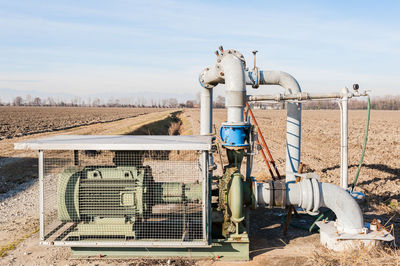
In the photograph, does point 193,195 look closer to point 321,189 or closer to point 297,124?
point 321,189

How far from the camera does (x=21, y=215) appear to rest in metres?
8.99

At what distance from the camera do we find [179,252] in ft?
21.6

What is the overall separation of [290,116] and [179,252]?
4.08 meters

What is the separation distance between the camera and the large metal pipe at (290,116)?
8.28 meters

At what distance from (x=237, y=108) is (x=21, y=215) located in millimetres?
6310

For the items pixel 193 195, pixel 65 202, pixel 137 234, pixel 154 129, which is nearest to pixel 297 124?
pixel 193 195

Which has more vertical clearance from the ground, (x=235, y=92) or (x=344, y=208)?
(x=235, y=92)

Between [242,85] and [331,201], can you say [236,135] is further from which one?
[331,201]

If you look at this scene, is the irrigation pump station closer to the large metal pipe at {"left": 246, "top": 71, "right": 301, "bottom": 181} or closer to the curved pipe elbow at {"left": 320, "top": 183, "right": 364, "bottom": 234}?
the curved pipe elbow at {"left": 320, "top": 183, "right": 364, "bottom": 234}

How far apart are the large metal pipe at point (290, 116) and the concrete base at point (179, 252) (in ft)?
8.33

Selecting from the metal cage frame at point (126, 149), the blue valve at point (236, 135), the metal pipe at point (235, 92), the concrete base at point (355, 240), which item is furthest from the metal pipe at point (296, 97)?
the concrete base at point (355, 240)

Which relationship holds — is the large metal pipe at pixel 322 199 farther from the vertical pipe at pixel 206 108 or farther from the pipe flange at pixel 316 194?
the vertical pipe at pixel 206 108

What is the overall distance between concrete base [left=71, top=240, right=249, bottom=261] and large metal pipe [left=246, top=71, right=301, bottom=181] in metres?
2.54

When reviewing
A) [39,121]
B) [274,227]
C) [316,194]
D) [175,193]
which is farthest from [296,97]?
[39,121]
